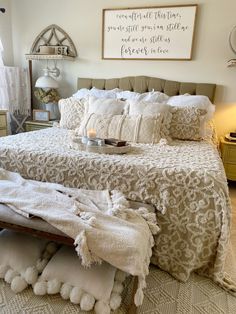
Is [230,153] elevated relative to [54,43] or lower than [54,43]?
lower

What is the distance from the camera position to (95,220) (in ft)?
4.14

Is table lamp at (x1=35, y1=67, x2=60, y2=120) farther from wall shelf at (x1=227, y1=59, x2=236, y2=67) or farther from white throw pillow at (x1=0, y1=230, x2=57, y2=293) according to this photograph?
white throw pillow at (x1=0, y1=230, x2=57, y2=293)

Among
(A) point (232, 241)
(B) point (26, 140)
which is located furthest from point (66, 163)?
(A) point (232, 241)

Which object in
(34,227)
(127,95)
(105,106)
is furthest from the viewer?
(127,95)

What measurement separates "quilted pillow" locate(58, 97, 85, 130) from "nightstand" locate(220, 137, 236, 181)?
64.7 inches

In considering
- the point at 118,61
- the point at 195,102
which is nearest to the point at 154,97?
the point at 195,102

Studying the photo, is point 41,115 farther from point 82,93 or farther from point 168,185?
point 168,185

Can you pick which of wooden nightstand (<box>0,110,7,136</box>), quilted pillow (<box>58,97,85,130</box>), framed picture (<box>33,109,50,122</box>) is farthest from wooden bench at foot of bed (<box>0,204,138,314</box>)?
framed picture (<box>33,109,50,122</box>)

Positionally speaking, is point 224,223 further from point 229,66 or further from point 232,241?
point 229,66

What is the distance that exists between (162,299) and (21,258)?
82 centimetres

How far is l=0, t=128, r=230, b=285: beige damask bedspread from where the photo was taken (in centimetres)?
150

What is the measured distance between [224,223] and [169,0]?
272cm

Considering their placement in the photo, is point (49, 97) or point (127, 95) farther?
point (49, 97)

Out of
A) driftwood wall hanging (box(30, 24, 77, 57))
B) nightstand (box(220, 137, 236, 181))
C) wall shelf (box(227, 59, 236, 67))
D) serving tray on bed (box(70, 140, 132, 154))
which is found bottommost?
nightstand (box(220, 137, 236, 181))
